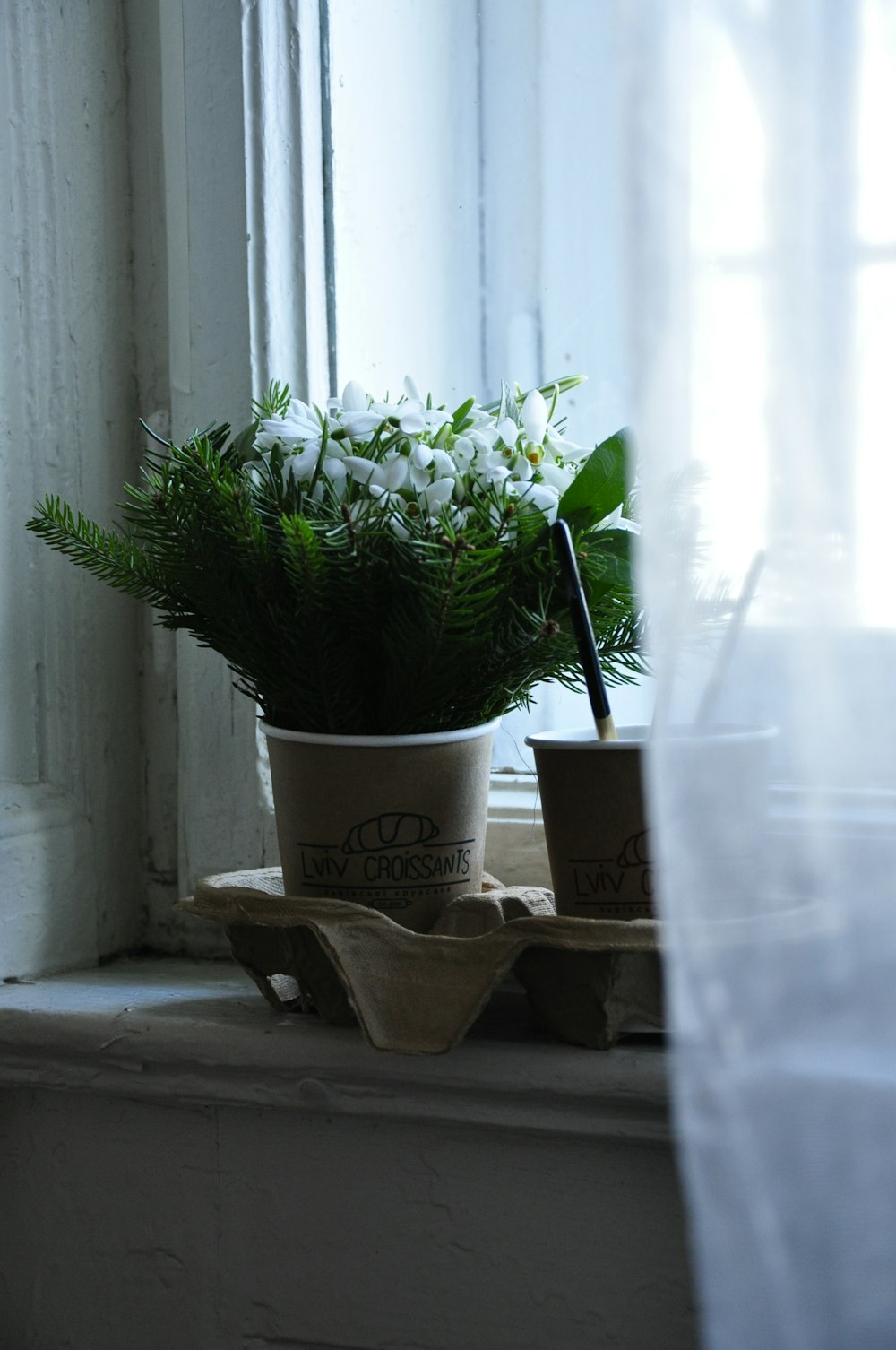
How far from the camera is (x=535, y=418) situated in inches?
26.7

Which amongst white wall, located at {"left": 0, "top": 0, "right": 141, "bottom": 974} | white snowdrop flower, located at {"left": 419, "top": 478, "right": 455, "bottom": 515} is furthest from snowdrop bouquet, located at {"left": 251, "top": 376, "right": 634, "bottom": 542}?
white wall, located at {"left": 0, "top": 0, "right": 141, "bottom": 974}

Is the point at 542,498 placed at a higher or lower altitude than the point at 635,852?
higher

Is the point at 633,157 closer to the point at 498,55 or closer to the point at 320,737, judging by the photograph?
the point at 320,737

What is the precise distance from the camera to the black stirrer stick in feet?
1.94

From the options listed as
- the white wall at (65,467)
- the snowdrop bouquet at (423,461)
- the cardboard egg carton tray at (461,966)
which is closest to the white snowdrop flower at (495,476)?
the snowdrop bouquet at (423,461)

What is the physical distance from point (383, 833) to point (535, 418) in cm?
24

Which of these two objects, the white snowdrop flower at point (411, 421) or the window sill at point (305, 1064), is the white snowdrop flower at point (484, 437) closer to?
the white snowdrop flower at point (411, 421)

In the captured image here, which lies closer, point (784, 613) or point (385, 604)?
point (784, 613)

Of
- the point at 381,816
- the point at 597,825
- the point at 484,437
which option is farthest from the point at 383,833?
the point at 484,437

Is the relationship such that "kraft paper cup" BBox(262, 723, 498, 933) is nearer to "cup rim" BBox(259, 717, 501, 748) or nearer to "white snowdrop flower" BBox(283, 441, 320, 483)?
"cup rim" BBox(259, 717, 501, 748)

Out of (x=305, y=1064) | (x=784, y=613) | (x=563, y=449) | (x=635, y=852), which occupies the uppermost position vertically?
(x=563, y=449)

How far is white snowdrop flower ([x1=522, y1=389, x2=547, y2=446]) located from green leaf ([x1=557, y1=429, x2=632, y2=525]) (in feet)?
0.15

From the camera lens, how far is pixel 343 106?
851 millimetres

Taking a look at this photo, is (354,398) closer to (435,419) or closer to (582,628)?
(435,419)
